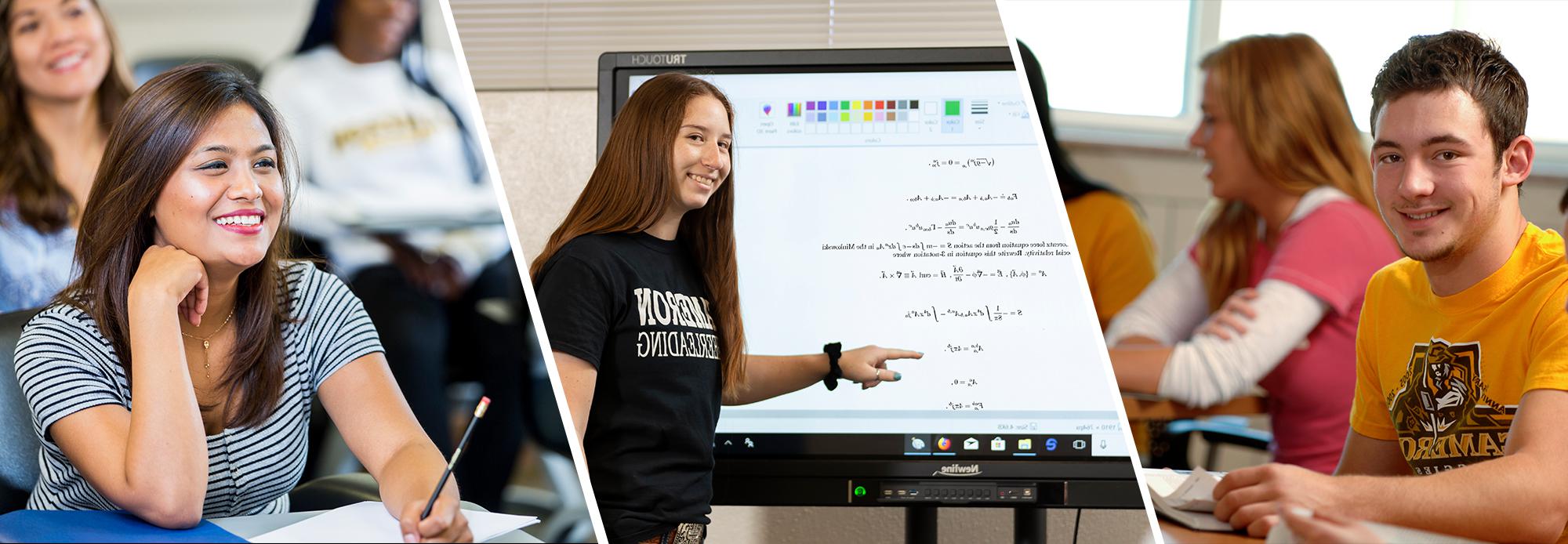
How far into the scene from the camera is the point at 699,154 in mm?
942

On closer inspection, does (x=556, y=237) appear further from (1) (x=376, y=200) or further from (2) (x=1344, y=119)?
(2) (x=1344, y=119)

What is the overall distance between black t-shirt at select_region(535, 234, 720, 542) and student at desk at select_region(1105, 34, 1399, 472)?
0.68 m

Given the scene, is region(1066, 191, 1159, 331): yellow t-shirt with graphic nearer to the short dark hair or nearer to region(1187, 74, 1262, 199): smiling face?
region(1187, 74, 1262, 199): smiling face

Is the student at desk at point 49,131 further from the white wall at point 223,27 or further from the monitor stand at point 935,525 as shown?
the monitor stand at point 935,525

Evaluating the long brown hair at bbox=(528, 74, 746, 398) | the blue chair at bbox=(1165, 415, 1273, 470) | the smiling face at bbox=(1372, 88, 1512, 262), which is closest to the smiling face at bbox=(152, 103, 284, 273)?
the long brown hair at bbox=(528, 74, 746, 398)

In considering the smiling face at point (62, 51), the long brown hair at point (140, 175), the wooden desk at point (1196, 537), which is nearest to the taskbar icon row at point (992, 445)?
the wooden desk at point (1196, 537)

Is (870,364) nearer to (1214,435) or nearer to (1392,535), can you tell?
(1392,535)

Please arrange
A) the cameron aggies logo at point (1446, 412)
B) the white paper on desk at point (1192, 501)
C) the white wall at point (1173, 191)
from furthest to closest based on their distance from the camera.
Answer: the white wall at point (1173, 191)
the cameron aggies logo at point (1446, 412)
the white paper on desk at point (1192, 501)

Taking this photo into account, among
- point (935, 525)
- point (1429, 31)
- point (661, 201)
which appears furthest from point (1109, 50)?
point (661, 201)

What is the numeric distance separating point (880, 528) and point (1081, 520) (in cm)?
23

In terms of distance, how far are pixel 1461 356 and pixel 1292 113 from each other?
65 cm

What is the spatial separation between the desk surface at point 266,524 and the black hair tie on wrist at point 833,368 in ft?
1.04

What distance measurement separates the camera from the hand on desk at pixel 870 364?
1.00m

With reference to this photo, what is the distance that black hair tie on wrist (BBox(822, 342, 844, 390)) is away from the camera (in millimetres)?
1015
